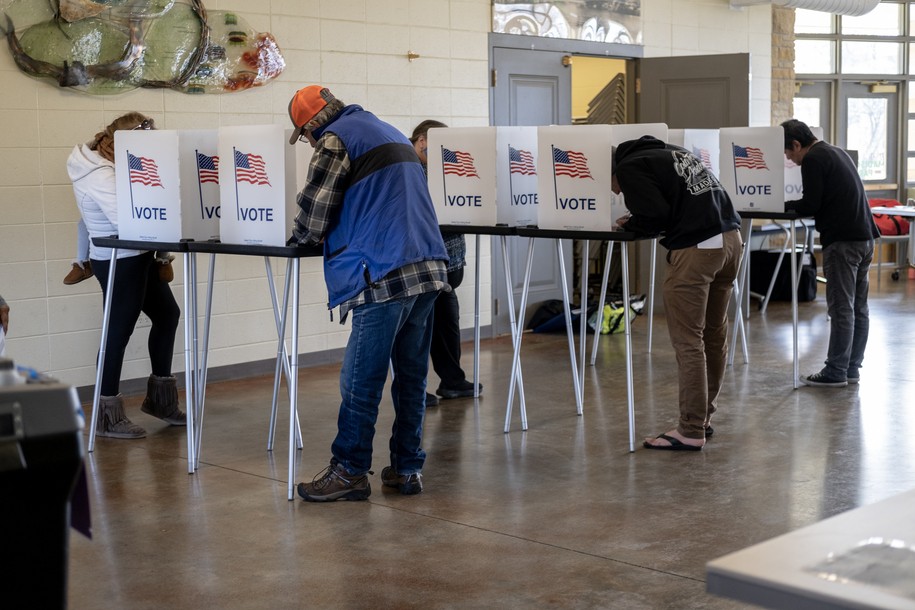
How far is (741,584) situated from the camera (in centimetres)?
127

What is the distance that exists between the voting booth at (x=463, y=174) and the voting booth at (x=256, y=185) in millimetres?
1012

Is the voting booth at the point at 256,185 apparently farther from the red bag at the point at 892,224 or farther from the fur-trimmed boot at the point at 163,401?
the red bag at the point at 892,224

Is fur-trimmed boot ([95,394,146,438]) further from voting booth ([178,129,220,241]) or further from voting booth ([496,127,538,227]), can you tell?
voting booth ([496,127,538,227])

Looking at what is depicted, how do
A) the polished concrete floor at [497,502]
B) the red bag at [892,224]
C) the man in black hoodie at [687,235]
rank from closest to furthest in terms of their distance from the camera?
the polished concrete floor at [497,502] < the man in black hoodie at [687,235] < the red bag at [892,224]

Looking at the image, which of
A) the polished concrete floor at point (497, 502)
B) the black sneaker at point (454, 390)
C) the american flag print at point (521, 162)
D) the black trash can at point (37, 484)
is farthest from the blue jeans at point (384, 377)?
the black trash can at point (37, 484)

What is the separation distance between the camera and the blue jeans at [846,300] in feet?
18.5

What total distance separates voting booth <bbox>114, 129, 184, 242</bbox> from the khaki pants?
76.7 inches

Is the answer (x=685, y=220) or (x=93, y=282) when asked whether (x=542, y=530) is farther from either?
(x=93, y=282)

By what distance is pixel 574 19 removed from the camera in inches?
315

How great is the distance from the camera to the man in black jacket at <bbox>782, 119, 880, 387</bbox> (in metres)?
5.53

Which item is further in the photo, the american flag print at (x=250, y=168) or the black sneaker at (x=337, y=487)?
the american flag print at (x=250, y=168)

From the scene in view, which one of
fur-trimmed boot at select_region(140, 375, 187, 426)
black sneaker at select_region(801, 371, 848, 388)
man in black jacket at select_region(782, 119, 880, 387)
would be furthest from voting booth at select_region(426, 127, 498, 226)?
black sneaker at select_region(801, 371, 848, 388)

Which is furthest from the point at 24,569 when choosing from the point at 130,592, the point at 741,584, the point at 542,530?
the point at 542,530

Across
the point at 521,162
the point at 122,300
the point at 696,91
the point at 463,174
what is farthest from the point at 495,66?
the point at 122,300
